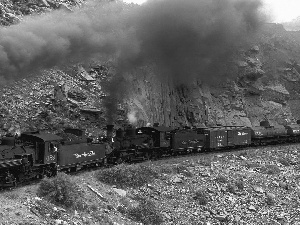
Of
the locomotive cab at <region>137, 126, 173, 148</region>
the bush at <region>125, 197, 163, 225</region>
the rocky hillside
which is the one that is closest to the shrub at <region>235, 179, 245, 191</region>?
the bush at <region>125, 197, 163, 225</region>

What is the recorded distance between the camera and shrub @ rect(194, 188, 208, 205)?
1738 cm

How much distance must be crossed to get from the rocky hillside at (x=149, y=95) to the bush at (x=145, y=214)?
13930 mm

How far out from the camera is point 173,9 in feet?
108

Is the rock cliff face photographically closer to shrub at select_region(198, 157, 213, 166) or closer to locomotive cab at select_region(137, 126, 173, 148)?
locomotive cab at select_region(137, 126, 173, 148)

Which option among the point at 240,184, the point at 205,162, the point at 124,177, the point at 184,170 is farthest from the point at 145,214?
the point at 205,162

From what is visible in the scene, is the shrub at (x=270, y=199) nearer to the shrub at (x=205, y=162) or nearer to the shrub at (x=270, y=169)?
the shrub at (x=270, y=169)

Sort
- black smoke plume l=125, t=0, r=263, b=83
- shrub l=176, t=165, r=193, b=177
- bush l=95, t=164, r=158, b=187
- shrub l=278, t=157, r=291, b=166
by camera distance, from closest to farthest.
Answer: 1. bush l=95, t=164, r=158, b=187
2. shrub l=176, t=165, r=193, b=177
3. shrub l=278, t=157, r=291, b=166
4. black smoke plume l=125, t=0, r=263, b=83

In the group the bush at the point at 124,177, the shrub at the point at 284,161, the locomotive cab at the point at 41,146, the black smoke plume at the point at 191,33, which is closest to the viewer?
the locomotive cab at the point at 41,146

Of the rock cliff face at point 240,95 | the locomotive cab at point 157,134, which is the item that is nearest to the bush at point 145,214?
the locomotive cab at point 157,134

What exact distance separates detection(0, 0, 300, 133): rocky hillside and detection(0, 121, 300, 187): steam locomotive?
6.31 m

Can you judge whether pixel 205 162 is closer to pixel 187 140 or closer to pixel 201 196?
pixel 187 140

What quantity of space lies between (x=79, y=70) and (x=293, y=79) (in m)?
34.1

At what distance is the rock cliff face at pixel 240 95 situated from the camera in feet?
118

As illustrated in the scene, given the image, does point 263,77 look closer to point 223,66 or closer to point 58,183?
point 223,66
